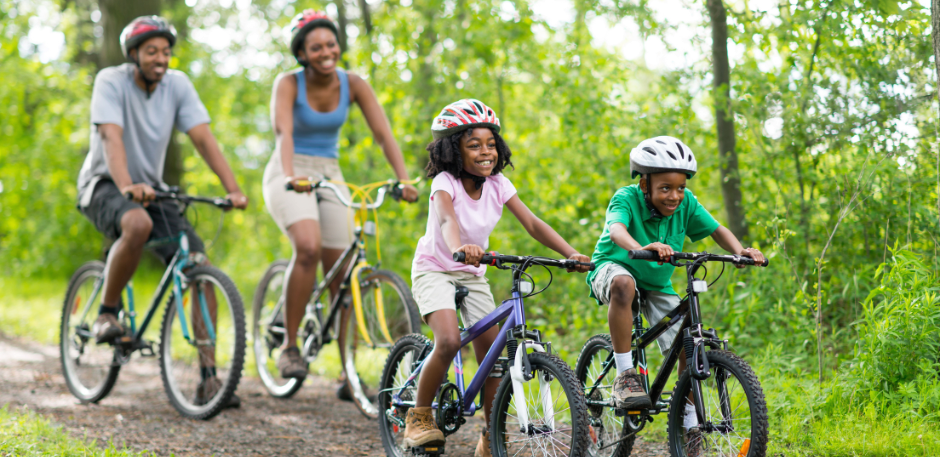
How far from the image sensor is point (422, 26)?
729 centimetres

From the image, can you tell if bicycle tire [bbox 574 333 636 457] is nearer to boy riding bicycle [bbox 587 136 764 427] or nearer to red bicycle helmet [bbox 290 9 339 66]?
boy riding bicycle [bbox 587 136 764 427]

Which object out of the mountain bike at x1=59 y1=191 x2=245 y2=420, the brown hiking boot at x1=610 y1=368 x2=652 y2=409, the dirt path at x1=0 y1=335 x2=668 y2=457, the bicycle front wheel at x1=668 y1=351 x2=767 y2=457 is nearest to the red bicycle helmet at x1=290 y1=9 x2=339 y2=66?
the mountain bike at x1=59 y1=191 x2=245 y2=420

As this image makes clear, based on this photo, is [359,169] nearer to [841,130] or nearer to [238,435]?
[238,435]

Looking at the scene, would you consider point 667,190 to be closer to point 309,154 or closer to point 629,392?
point 629,392

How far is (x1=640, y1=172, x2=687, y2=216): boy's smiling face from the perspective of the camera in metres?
3.28

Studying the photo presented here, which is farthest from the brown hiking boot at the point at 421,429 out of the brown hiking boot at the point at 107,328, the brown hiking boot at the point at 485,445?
the brown hiking boot at the point at 107,328

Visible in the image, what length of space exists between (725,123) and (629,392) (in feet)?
8.93

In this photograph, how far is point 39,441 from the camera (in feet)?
12.0

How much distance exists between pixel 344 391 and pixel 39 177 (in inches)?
380

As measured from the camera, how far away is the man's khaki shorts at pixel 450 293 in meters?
3.38

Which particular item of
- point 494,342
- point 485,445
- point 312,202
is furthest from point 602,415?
point 312,202

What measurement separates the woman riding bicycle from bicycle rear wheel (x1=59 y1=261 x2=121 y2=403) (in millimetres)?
1370

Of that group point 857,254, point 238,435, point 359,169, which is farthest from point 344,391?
point 857,254

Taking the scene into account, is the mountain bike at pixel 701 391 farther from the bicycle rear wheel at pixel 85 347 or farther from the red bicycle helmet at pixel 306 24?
the bicycle rear wheel at pixel 85 347
